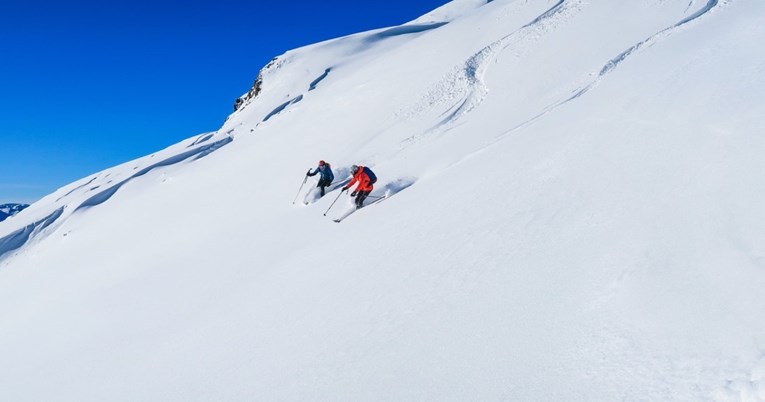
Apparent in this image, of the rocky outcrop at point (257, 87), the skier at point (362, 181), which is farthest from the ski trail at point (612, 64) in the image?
the rocky outcrop at point (257, 87)

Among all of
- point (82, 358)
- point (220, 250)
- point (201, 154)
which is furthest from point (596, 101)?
point (201, 154)

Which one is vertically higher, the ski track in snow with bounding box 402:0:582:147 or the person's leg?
the ski track in snow with bounding box 402:0:582:147

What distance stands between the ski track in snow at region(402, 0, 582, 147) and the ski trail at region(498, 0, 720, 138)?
3.85 m

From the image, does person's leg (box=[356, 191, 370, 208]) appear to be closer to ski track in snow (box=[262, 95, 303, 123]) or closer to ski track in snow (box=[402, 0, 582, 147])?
ski track in snow (box=[402, 0, 582, 147])

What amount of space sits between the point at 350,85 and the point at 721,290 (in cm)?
2468

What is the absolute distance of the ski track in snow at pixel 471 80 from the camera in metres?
17.8

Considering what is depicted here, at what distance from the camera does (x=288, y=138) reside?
22.8m

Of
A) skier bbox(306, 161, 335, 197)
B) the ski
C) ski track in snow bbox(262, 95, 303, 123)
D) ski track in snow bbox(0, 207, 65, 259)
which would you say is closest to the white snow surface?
the ski

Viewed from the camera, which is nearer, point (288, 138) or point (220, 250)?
point (220, 250)

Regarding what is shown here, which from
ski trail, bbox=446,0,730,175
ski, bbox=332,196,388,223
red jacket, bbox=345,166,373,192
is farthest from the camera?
ski trail, bbox=446,0,730,175

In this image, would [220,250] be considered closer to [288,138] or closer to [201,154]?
[288,138]

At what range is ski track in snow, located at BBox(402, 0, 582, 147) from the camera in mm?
17828

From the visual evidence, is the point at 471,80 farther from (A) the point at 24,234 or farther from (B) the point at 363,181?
(A) the point at 24,234

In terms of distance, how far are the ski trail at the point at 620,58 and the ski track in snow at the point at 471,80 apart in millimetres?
3852
